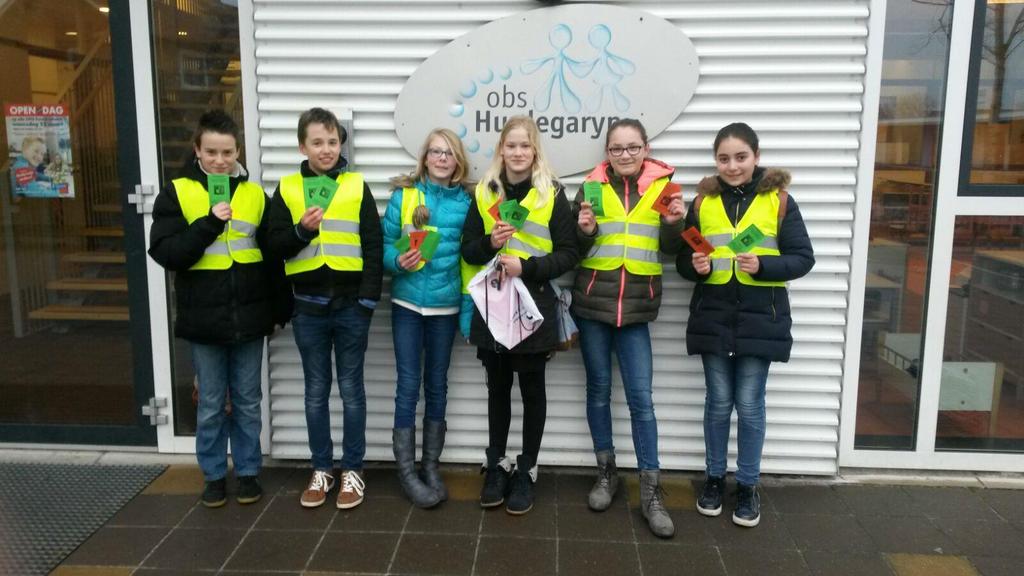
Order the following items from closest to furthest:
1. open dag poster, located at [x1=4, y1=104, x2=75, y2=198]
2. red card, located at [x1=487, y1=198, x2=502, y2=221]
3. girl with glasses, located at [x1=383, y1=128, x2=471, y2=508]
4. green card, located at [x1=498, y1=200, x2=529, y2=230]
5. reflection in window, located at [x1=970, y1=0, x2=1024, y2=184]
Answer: green card, located at [x1=498, y1=200, x2=529, y2=230] → red card, located at [x1=487, y1=198, x2=502, y2=221] → girl with glasses, located at [x1=383, y1=128, x2=471, y2=508] → reflection in window, located at [x1=970, y1=0, x2=1024, y2=184] → open dag poster, located at [x1=4, y1=104, x2=75, y2=198]

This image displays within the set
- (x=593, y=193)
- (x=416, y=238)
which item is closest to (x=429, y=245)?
(x=416, y=238)

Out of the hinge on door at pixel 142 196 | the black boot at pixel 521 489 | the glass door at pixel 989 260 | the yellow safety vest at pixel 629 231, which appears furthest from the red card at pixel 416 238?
the glass door at pixel 989 260

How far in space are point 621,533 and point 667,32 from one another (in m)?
2.59

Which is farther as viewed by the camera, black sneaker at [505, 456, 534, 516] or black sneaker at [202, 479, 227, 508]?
black sneaker at [202, 479, 227, 508]

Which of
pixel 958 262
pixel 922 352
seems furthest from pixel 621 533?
pixel 958 262

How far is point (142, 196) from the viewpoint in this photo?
14.7 feet

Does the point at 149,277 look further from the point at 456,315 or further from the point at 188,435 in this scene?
the point at 456,315

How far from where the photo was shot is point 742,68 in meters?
4.12

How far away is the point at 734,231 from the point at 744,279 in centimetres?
24

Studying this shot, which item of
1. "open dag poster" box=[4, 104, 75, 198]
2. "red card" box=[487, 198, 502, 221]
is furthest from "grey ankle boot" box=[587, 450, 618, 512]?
"open dag poster" box=[4, 104, 75, 198]

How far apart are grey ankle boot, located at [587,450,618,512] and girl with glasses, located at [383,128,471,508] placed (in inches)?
31.8

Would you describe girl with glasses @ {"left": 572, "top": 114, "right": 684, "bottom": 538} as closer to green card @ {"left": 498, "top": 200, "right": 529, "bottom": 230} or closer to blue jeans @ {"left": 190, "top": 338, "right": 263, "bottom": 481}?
green card @ {"left": 498, "top": 200, "right": 529, "bottom": 230}

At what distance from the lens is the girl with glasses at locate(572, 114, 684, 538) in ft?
12.6

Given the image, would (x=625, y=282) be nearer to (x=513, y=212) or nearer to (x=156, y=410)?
(x=513, y=212)
